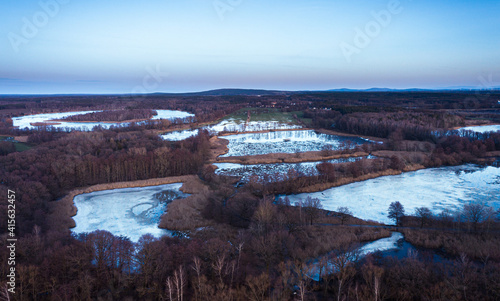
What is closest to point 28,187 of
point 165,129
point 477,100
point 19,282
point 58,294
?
point 19,282

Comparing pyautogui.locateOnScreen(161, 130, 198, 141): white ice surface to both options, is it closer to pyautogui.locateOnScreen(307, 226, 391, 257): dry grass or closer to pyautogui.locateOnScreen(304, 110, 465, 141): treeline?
pyautogui.locateOnScreen(304, 110, 465, 141): treeline

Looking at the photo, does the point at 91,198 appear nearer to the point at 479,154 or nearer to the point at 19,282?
the point at 19,282

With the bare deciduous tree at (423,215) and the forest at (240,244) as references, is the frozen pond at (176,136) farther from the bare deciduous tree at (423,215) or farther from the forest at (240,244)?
the bare deciduous tree at (423,215)

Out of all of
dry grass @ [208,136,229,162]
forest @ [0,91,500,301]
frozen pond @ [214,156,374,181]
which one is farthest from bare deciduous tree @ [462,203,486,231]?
dry grass @ [208,136,229,162]

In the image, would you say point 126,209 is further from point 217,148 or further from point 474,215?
point 474,215

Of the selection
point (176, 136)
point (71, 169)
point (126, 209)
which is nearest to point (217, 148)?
point (176, 136)

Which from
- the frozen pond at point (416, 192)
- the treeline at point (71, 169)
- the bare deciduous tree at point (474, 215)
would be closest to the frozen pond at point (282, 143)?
the treeline at point (71, 169)

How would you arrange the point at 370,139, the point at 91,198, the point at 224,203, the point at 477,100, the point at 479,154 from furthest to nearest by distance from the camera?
1. the point at 477,100
2. the point at 370,139
3. the point at 479,154
4. the point at 91,198
5. the point at 224,203
